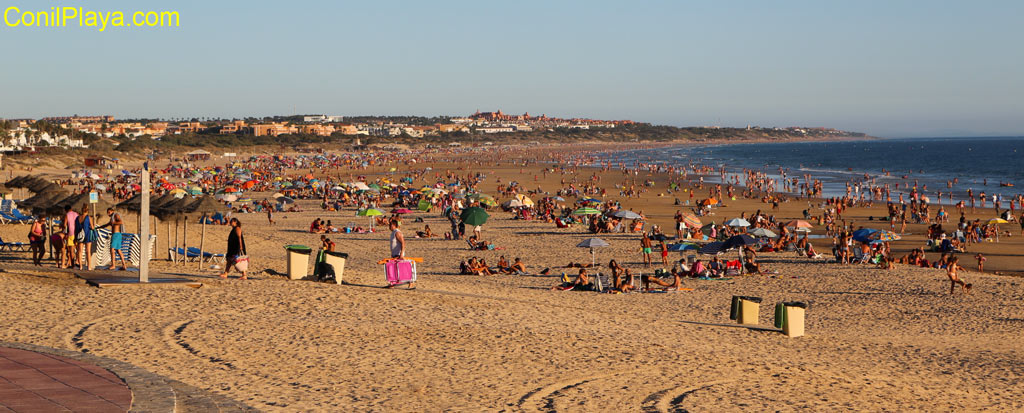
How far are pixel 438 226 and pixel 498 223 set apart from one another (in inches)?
88.9

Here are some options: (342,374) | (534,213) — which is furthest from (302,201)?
(342,374)

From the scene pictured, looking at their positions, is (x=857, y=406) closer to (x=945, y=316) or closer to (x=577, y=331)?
(x=577, y=331)

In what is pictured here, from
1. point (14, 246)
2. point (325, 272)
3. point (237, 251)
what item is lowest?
point (14, 246)

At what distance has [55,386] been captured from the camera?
6.66m

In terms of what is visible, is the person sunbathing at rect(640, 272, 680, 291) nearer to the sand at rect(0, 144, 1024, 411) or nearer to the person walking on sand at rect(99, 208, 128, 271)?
the sand at rect(0, 144, 1024, 411)

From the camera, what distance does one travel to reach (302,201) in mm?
40125

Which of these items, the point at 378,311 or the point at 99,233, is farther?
the point at 99,233

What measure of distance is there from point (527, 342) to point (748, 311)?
13.7 ft

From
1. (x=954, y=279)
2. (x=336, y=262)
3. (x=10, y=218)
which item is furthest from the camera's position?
(x=10, y=218)

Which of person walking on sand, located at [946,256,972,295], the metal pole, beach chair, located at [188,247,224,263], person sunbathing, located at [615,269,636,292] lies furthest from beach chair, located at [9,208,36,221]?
person walking on sand, located at [946,256,972,295]

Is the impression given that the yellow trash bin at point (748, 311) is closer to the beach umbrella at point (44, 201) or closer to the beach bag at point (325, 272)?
the beach bag at point (325, 272)

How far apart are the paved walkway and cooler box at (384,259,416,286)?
639cm

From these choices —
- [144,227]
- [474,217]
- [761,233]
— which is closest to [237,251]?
[144,227]

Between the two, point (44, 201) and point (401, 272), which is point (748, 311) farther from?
point (44, 201)
